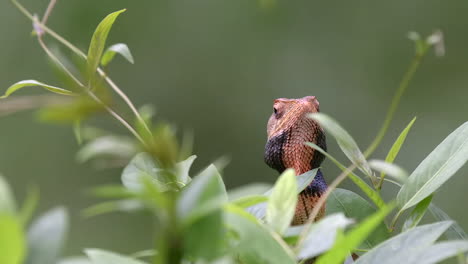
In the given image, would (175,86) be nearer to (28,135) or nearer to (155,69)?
(155,69)

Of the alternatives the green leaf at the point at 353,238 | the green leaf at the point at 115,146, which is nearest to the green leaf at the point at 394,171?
the green leaf at the point at 353,238

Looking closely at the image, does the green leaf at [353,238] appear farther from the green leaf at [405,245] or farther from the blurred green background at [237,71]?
the blurred green background at [237,71]

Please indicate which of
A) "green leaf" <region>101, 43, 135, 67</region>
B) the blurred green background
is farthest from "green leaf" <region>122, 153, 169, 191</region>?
the blurred green background

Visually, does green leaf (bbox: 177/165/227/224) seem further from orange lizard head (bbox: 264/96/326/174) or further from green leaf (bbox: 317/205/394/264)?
orange lizard head (bbox: 264/96/326/174)

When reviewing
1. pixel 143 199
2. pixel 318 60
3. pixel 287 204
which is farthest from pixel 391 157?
pixel 318 60

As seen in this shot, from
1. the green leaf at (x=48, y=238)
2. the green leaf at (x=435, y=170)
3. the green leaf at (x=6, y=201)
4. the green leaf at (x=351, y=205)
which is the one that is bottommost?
the green leaf at (x=351, y=205)

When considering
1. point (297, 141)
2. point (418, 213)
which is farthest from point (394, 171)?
point (297, 141)

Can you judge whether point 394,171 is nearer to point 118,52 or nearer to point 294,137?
point 118,52
